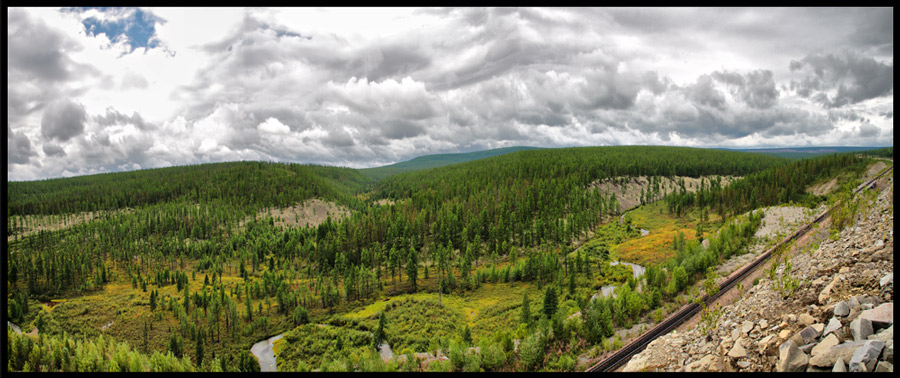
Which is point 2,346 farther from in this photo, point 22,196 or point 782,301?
point 22,196

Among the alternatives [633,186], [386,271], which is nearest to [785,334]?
[386,271]

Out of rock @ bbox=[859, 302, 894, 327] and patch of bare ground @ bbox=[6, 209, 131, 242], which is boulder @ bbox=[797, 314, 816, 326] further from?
patch of bare ground @ bbox=[6, 209, 131, 242]

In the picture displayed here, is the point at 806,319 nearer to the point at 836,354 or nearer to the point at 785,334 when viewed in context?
the point at 785,334

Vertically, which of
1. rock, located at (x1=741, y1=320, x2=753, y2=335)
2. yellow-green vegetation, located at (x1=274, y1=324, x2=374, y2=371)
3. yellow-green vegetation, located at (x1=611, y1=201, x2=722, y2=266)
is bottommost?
yellow-green vegetation, located at (x1=274, y1=324, x2=374, y2=371)

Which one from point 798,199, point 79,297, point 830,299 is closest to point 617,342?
point 830,299

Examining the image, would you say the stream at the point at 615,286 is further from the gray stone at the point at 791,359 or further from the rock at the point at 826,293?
the gray stone at the point at 791,359

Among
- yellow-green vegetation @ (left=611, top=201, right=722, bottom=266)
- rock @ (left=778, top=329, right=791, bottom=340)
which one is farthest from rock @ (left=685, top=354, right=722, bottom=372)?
yellow-green vegetation @ (left=611, top=201, right=722, bottom=266)

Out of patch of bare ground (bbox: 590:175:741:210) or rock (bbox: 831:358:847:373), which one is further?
patch of bare ground (bbox: 590:175:741:210)

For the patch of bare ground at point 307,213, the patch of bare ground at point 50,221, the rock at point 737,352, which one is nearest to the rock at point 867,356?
the rock at point 737,352
